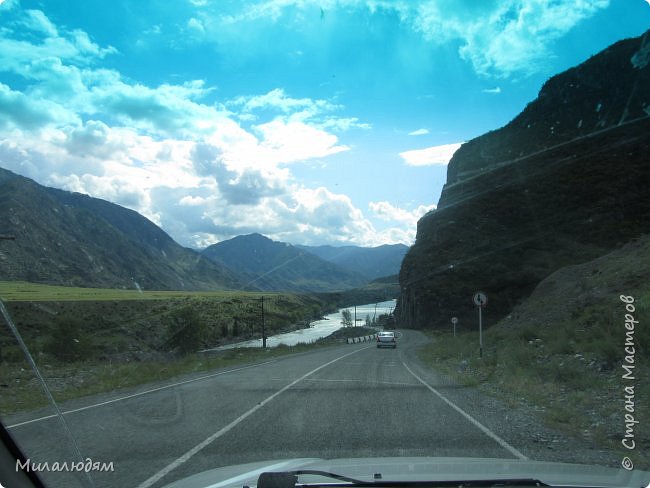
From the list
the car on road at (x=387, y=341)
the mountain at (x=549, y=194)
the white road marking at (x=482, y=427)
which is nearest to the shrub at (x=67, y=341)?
the car on road at (x=387, y=341)

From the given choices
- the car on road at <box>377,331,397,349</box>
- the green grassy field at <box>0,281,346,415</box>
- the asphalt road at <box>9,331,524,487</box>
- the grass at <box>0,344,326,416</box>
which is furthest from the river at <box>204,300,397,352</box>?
the asphalt road at <box>9,331,524,487</box>

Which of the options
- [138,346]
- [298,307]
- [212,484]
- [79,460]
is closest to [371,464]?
[212,484]

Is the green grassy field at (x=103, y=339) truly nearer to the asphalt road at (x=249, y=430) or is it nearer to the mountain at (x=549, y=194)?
the asphalt road at (x=249, y=430)

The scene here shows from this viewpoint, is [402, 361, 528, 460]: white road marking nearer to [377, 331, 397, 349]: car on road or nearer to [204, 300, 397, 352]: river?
[377, 331, 397, 349]: car on road

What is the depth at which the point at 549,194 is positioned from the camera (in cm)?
5603

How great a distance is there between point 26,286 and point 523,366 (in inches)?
596

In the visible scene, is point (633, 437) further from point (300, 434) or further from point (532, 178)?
point (532, 178)

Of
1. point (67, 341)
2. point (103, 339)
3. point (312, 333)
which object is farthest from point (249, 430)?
point (312, 333)

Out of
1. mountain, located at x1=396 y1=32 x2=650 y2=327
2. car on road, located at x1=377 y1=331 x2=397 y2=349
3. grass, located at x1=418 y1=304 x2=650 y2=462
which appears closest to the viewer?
grass, located at x1=418 y1=304 x2=650 y2=462

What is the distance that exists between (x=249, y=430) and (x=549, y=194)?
55.2m

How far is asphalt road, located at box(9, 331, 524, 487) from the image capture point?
6.17 meters

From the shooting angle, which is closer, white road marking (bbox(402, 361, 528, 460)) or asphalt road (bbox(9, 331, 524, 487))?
asphalt road (bbox(9, 331, 524, 487))

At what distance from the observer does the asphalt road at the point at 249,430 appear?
617 cm

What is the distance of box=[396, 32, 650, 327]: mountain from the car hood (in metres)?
46.8
